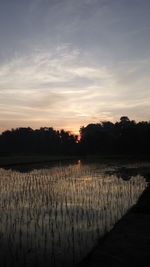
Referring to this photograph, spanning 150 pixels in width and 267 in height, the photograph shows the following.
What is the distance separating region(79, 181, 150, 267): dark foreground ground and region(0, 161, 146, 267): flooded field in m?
0.64

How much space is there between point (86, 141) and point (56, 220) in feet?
371

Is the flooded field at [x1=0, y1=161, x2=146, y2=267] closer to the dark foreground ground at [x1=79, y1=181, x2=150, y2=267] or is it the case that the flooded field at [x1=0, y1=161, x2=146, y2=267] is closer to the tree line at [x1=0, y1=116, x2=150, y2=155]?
the dark foreground ground at [x1=79, y1=181, x2=150, y2=267]

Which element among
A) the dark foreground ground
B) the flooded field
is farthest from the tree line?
the dark foreground ground

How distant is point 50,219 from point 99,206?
431 cm

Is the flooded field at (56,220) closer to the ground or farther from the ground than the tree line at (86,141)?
closer to the ground

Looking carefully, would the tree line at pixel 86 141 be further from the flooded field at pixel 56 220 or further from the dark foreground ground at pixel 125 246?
the dark foreground ground at pixel 125 246

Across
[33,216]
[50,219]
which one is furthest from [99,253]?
[33,216]

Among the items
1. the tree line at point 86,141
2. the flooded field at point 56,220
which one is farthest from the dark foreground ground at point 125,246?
the tree line at point 86,141

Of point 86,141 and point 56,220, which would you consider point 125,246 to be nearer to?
point 56,220

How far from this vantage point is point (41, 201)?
22031 mm

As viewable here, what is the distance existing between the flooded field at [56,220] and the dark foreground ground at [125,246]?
2.11 feet

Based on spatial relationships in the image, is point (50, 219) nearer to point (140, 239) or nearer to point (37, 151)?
point (140, 239)

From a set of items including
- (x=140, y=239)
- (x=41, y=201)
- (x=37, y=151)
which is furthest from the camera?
(x=37, y=151)

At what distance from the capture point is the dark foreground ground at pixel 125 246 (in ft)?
34.3
